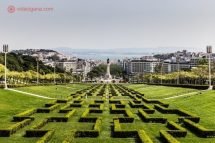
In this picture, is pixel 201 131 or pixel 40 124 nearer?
pixel 201 131

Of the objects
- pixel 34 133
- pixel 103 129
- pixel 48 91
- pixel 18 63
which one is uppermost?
pixel 18 63

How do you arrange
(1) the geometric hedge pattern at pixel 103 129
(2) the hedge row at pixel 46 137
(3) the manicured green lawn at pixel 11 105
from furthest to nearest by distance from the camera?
1. (3) the manicured green lawn at pixel 11 105
2. (1) the geometric hedge pattern at pixel 103 129
3. (2) the hedge row at pixel 46 137

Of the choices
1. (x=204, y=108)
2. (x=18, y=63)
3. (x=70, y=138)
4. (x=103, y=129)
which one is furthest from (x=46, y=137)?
(x=18, y=63)

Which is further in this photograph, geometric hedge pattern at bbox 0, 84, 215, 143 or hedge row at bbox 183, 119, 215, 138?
hedge row at bbox 183, 119, 215, 138

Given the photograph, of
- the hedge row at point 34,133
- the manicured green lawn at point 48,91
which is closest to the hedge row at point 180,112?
the hedge row at point 34,133

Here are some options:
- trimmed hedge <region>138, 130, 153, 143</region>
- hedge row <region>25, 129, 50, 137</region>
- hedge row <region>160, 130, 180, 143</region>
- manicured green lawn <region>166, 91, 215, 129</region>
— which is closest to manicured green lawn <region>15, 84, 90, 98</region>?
manicured green lawn <region>166, 91, 215, 129</region>

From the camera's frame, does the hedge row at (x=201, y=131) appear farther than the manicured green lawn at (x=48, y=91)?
No

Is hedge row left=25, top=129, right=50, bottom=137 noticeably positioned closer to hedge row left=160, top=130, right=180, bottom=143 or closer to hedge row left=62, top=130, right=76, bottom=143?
hedge row left=62, top=130, right=76, bottom=143

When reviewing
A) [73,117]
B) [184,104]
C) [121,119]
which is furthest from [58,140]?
[184,104]

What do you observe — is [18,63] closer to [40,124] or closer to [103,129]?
[40,124]

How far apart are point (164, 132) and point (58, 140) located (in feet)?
18.8

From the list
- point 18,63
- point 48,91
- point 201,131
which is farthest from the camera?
point 18,63

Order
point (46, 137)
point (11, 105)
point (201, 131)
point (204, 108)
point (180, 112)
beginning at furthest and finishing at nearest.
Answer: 1. point (11, 105)
2. point (204, 108)
3. point (180, 112)
4. point (201, 131)
5. point (46, 137)

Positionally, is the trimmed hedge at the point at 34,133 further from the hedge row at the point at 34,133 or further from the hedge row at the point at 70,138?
the hedge row at the point at 70,138
